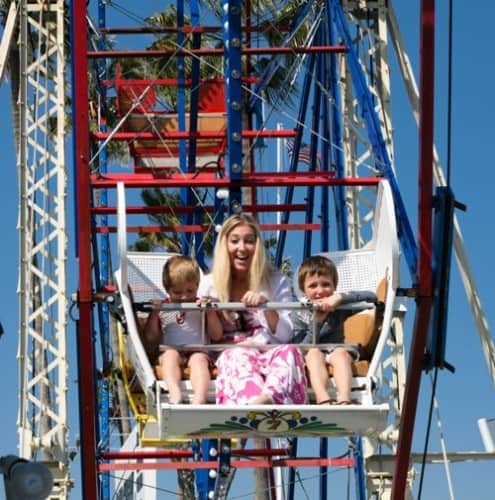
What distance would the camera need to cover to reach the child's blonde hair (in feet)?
30.5

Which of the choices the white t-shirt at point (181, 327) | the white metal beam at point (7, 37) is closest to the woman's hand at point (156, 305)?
the white t-shirt at point (181, 327)

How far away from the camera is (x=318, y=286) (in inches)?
363

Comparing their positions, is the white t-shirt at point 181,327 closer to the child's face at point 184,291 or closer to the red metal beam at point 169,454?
the child's face at point 184,291

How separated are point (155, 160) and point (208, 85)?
36.2 inches

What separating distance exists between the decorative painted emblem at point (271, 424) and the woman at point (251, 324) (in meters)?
0.08

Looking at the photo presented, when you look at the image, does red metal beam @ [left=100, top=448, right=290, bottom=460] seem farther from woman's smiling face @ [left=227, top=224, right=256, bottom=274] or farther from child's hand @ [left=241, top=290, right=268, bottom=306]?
child's hand @ [left=241, top=290, right=268, bottom=306]

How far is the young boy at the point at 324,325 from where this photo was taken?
8836 millimetres

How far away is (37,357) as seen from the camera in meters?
13.5

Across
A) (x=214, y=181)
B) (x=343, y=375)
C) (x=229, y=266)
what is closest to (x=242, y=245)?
(x=229, y=266)

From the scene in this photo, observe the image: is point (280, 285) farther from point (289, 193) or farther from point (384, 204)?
point (289, 193)

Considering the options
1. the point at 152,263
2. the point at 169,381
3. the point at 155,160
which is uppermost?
the point at 155,160

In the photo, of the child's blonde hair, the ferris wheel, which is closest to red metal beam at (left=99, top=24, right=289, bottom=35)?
the ferris wheel

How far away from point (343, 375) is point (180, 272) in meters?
1.08

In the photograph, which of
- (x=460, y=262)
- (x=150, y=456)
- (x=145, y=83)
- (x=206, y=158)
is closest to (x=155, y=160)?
(x=206, y=158)
